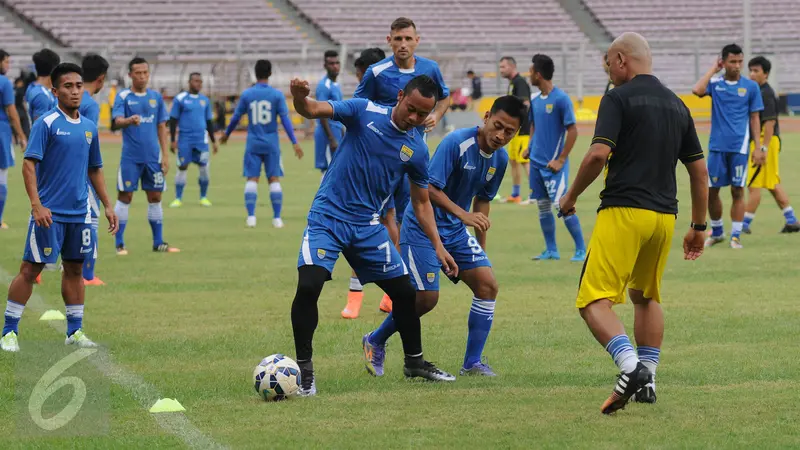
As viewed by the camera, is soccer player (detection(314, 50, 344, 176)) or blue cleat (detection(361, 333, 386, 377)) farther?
soccer player (detection(314, 50, 344, 176))

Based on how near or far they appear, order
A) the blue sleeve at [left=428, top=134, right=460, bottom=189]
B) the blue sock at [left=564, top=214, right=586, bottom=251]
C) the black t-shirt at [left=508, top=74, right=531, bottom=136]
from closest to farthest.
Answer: the blue sleeve at [left=428, top=134, right=460, bottom=189] < the blue sock at [left=564, top=214, right=586, bottom=251] < the black t-shirt at [left=508, top=74, right=531, bottom=136]

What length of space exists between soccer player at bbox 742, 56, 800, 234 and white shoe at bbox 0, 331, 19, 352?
9.32 meters

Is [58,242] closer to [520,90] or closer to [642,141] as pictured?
[642,141]

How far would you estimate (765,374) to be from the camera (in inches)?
301

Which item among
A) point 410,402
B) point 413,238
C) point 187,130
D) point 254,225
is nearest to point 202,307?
point 413,238

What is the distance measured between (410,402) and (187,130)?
580 inches

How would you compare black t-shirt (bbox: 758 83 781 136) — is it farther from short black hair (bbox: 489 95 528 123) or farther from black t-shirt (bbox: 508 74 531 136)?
short black hair (bbox: 489 95 528 123)

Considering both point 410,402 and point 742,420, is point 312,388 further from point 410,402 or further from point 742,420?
point 742,420

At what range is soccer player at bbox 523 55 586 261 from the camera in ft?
45.6

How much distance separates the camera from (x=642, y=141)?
6703 mm

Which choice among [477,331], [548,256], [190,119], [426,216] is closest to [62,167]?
[426,216]

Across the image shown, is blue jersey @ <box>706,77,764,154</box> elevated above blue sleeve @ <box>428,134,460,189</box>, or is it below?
below

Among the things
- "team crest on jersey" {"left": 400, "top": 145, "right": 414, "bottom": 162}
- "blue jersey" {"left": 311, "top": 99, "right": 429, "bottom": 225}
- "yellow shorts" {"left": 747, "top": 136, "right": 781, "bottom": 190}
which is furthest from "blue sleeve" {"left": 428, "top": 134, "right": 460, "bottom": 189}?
"yellow shorts" {"left": 747, "top": 136, "right": 781, "bottom": 190}

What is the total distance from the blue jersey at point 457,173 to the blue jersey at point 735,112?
747 cm
